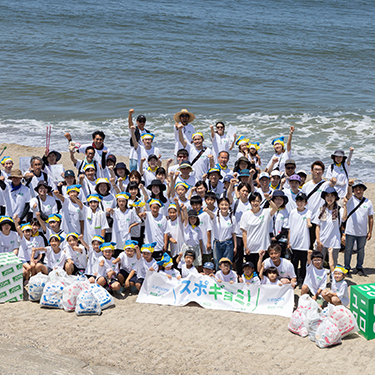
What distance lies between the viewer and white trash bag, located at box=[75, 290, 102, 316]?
25.4 feet

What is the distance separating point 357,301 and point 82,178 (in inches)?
213

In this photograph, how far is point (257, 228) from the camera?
855 cm

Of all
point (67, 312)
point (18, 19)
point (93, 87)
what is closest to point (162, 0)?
point (18, 19)

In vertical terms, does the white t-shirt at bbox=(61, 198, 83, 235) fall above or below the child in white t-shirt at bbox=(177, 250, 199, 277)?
above

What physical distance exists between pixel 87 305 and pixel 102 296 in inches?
12.7

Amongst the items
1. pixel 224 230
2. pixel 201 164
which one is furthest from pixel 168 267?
pixel 201 164

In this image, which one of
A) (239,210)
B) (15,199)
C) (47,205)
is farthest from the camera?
(15,199)

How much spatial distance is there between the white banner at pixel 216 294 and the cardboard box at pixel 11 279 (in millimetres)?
1988

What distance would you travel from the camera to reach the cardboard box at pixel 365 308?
700cm

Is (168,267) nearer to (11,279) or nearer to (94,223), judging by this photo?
(94,223)

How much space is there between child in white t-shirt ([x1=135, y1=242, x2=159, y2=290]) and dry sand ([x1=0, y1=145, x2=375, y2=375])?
58cm

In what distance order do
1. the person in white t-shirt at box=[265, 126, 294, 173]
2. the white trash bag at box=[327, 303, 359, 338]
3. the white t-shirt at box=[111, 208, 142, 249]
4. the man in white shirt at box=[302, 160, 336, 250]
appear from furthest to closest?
the person in white t-shirt at box=[265, 126, 294, 173], the man in white shirt at box=[302, 160, 336, 250], the white t-shirt at box=[111, 208, 142, 249], the white trash bag at box=[327, 303, 359, 338]

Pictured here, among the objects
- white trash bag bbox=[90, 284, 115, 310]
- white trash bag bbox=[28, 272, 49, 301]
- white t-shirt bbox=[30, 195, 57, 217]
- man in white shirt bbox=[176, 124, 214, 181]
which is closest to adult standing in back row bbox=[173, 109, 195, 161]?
man in white shirt bbox=[176, 124, 214, 181]

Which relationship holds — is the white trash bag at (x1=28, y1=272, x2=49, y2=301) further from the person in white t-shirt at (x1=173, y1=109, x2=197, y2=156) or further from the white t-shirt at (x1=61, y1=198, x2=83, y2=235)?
the person in white t-shirt at (x1=173, y1=109, x2=197, y2=156)
